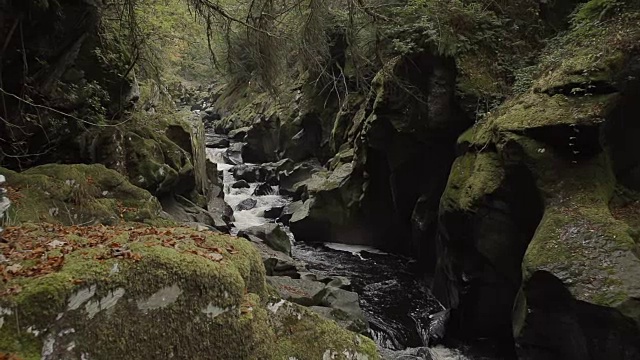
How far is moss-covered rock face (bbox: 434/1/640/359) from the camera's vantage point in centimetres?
728

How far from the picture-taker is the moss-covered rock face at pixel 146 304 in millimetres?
2914

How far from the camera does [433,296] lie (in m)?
12.4

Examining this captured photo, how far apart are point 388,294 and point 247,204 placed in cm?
957

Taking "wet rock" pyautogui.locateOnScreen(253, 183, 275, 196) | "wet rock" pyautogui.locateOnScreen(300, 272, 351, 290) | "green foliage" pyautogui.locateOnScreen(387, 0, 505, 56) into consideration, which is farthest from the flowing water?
"green foliage" pyautogui.locateOnScreen(387, 0, 505, 56)

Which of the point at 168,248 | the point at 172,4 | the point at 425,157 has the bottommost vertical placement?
the point at 168,248

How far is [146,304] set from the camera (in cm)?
330

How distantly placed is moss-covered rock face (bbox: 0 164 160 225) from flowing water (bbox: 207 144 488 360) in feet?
18.1

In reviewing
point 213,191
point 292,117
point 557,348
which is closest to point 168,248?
point 557,348

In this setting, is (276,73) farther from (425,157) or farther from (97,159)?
(425,157)

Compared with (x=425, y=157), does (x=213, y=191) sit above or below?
below

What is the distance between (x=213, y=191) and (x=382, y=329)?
10.3 meters

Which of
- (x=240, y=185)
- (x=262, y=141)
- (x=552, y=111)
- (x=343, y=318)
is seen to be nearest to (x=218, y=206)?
(x=240, y=185)

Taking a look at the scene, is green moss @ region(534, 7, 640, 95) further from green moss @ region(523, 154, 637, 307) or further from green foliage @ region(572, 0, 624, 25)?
green moss @ region(523, 154, 637, 307)

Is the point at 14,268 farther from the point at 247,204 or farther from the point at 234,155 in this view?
the point at 234,155
